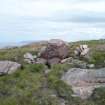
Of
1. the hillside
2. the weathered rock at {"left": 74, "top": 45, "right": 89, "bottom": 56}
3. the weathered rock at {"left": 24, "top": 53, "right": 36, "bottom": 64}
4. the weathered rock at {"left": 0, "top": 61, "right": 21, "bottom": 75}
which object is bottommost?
the hillside

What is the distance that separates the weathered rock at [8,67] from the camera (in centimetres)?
2162

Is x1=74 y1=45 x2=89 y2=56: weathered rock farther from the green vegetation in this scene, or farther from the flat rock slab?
the flat rock slab

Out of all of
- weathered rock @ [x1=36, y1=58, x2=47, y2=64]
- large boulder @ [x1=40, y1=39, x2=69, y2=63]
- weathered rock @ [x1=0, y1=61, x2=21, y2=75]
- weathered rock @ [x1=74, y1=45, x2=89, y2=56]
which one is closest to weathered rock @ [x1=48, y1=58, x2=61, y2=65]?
large boulder @ [x1=40, y1=39, x2=69, y2=63]

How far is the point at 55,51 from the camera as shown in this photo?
24.3m

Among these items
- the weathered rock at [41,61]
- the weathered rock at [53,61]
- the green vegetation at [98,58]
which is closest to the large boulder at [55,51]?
the weathered rock at [53,61]

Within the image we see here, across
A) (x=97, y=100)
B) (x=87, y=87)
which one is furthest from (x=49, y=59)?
(x=97, y=100)

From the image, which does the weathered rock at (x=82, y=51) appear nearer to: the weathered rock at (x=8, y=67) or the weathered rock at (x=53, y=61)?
the weathered rock at (x=53, y=61)

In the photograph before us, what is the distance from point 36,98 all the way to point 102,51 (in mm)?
9201

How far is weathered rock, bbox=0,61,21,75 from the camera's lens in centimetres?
2162

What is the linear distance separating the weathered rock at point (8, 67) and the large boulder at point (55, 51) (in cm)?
254

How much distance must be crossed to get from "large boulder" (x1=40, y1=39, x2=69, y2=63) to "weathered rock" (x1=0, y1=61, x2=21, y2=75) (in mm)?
2543

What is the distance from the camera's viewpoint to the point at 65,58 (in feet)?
80.1

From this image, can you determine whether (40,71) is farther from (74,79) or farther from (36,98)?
(36,98)

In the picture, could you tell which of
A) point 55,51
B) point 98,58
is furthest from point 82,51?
point 55,51
